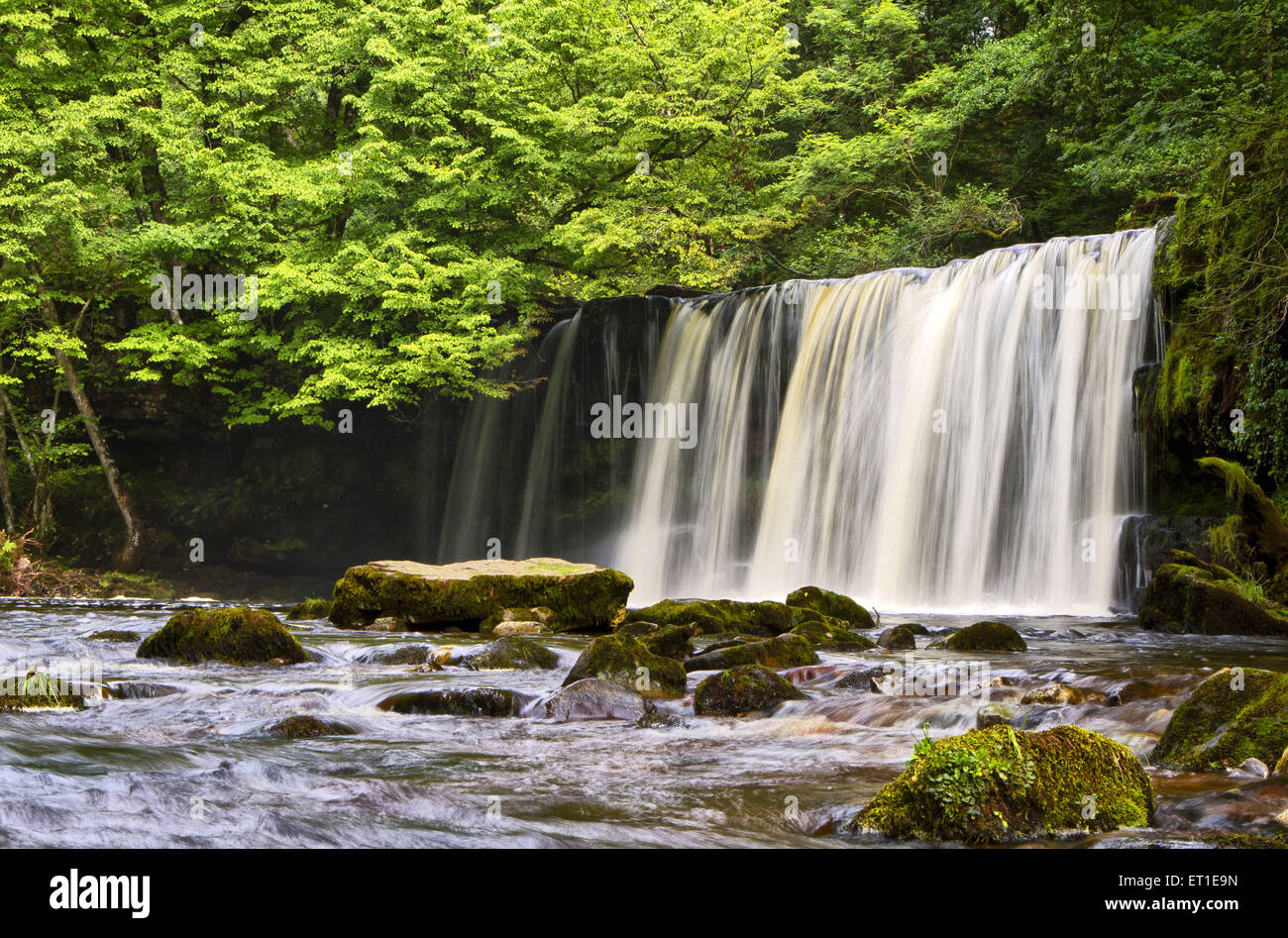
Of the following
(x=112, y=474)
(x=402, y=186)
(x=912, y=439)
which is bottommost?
(x=112, y=474)

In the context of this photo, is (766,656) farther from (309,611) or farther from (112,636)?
(309,611)

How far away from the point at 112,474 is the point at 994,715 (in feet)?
68.7

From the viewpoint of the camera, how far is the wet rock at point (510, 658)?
9680mm

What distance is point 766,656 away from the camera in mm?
9055

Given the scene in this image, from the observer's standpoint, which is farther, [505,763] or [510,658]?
[510,658]

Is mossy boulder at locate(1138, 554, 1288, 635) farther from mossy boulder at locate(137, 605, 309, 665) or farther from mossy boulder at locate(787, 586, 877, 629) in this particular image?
mossy boulder at locate(137, 605, 309, 665)

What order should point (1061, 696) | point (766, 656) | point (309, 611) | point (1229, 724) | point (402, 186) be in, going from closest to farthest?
point (1229, 724) < point (1061, 696) < point (766, 656) < point (309, 611) < point (402, 186)

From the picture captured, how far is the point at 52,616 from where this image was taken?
48.4ft

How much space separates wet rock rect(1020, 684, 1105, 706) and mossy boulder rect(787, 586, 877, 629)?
5131 millimetres

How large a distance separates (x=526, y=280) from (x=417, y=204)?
251cm

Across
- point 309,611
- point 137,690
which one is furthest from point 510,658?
point 309,611

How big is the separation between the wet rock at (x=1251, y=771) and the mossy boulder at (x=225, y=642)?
7.89 metres

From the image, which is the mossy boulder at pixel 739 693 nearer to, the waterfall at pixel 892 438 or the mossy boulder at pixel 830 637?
the mossy boulder at pixel 830 637

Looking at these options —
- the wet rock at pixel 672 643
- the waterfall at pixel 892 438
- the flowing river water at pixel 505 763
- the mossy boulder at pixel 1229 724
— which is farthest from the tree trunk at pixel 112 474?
the mossy boulder at pixel 1229 724
